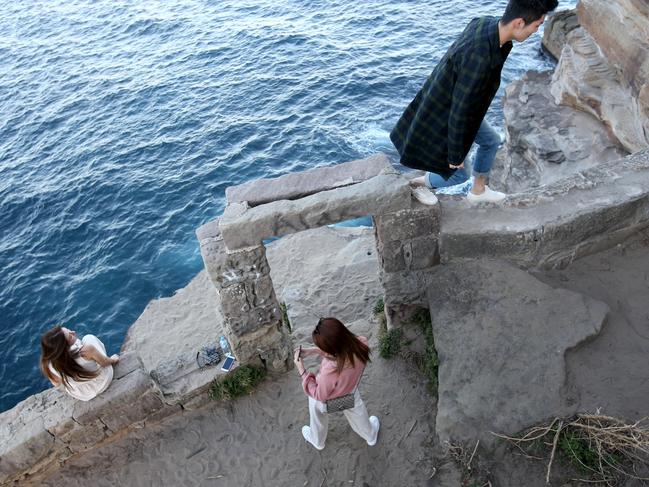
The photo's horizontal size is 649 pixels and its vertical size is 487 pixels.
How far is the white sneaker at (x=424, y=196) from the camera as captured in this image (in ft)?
18.3

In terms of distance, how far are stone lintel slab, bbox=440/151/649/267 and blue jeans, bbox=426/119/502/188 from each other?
47 cm

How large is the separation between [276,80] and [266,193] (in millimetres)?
15577

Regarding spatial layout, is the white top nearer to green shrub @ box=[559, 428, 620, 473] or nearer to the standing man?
the standing man

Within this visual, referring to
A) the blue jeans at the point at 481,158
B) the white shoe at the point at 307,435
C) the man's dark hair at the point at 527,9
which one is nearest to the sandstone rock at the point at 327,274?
the white shoe at the point at 307,435

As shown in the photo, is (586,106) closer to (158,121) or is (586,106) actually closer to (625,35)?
(625,35)

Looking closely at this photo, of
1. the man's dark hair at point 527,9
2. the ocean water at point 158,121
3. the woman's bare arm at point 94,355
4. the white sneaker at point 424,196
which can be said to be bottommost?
the ocean water at point 158,121

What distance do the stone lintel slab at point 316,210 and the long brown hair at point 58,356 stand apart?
2040 millimetres

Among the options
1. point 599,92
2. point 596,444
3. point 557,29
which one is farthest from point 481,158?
point 557,29

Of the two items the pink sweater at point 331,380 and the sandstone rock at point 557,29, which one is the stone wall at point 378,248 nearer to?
the pink sweater at point 331,380

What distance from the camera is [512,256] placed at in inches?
229

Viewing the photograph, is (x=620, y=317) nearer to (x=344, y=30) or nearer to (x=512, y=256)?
(x=512, y=256)

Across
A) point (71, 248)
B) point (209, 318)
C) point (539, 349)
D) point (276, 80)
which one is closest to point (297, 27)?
point (276, 80)

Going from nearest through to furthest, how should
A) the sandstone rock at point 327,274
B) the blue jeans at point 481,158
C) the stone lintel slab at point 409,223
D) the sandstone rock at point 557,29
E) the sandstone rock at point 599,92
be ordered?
the blue jeans at point 481,158
the stone lintel slab at point 409,223
the sandstone rock at point 327,274
the sandstone rock at point 599,92
the sandstone rock at point 557,29

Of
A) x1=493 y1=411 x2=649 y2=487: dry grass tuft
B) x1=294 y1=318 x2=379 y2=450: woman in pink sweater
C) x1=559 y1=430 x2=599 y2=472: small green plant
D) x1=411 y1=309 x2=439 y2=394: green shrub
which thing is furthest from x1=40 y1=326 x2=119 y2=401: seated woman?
x1=559 y1=430 x2=599 y2=472: small green plant
